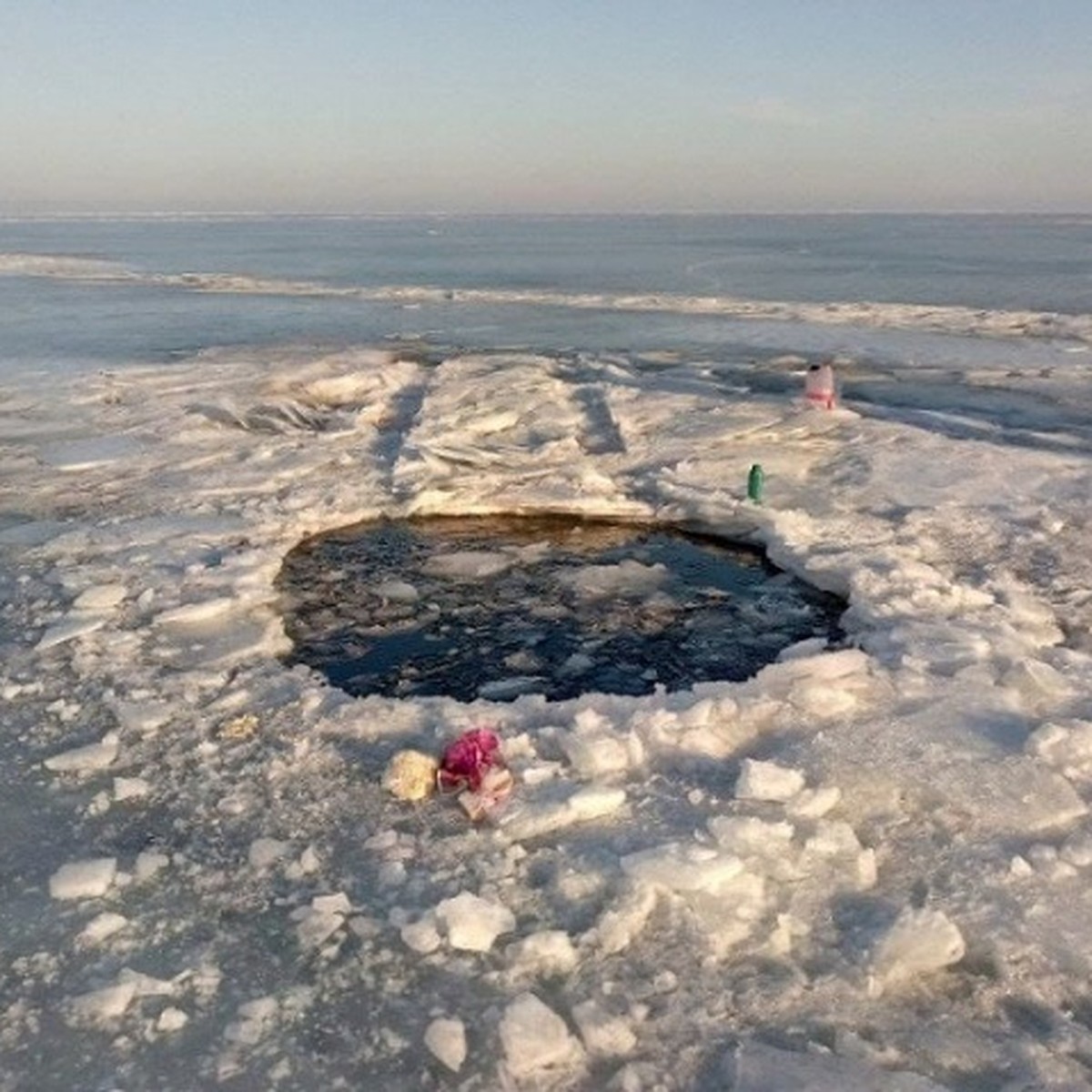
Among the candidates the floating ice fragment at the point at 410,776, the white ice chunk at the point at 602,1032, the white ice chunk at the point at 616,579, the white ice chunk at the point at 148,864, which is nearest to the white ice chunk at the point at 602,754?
the floating ice fragment at the point at 410,776

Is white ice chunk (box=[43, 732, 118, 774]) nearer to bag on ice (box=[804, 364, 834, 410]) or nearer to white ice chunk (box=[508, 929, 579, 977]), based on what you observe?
white ice chunk (box=[508, 929, 579, 977])

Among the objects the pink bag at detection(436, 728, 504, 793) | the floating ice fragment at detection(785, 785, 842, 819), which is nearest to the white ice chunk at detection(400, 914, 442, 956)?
the pink bag at detection(436, 728, 504, 793)

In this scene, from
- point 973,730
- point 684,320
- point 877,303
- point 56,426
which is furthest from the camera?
point 877,303

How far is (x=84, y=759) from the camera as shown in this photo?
4.85 m

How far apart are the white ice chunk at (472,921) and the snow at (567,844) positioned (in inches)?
0.4

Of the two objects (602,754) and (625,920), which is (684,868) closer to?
(625,920)

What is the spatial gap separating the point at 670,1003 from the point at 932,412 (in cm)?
1116

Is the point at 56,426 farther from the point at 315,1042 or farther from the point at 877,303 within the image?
the point at 877,303

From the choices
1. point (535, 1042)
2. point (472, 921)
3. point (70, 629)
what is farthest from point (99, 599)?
point (535, 1042)

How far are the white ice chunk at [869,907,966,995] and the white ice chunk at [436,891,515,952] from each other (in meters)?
1.28

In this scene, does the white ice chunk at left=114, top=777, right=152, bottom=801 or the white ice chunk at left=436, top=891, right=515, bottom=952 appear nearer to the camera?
the white ice chunk at left=436, top=891, right=515, bottom=952

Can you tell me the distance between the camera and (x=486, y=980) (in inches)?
136

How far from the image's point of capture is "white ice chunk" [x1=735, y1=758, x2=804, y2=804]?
432 centimetres

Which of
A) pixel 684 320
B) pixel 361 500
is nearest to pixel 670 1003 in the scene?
pixel 361 500
